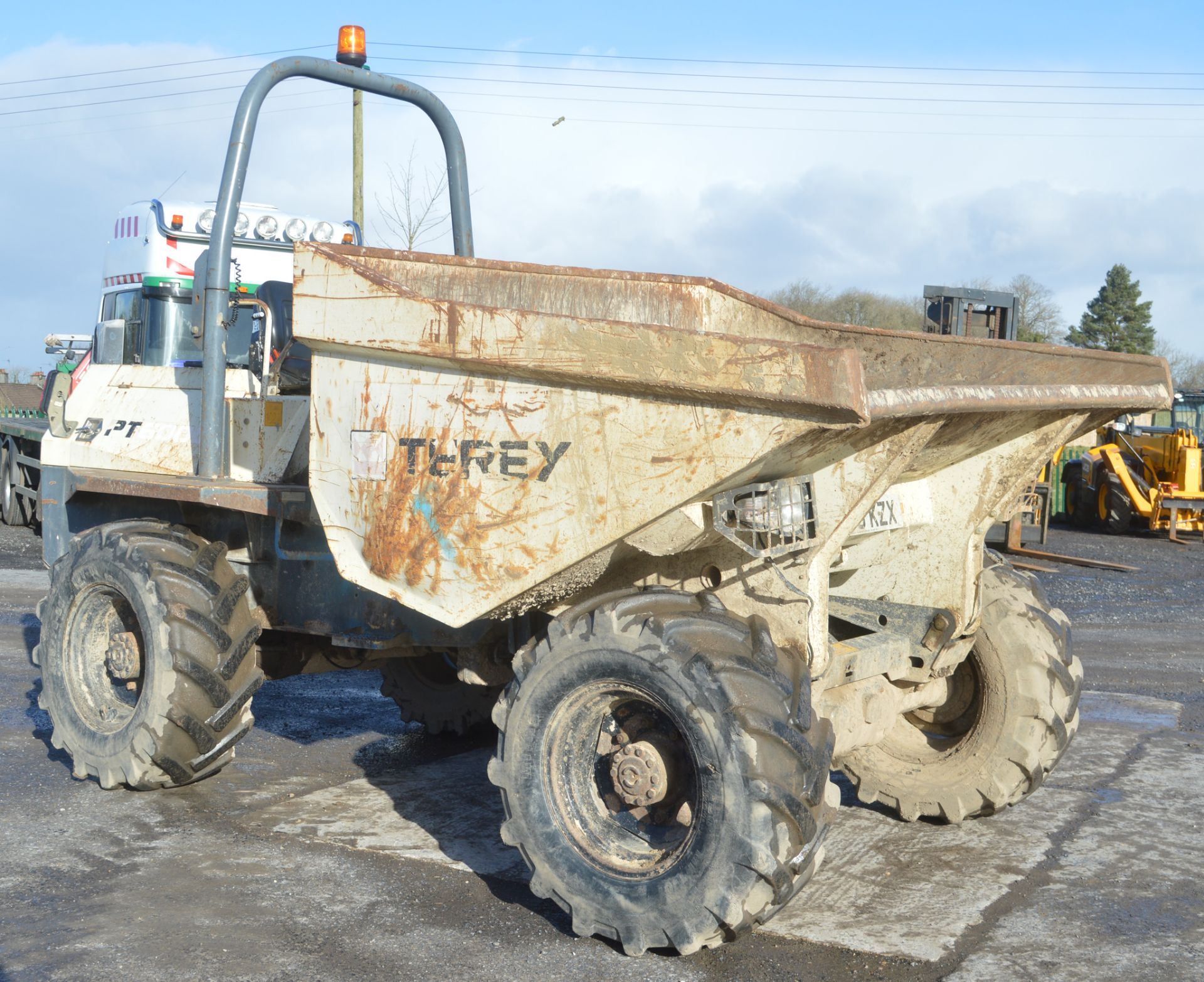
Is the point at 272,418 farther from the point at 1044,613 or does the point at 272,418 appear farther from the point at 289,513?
the point at 1044,613

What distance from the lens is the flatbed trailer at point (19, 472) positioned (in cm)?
1573

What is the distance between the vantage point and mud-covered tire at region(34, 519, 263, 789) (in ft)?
16.0

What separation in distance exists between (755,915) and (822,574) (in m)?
1.02

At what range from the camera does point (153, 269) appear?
1065 centimetres

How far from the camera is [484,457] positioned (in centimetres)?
375

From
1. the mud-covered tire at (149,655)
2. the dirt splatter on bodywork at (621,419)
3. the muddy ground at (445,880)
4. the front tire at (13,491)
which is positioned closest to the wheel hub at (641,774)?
the muddy ground at (445,880)

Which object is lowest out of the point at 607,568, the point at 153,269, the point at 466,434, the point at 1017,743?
the point at 1017,743

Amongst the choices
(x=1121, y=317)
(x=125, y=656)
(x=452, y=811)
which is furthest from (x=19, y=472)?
(x=1121, y=317)

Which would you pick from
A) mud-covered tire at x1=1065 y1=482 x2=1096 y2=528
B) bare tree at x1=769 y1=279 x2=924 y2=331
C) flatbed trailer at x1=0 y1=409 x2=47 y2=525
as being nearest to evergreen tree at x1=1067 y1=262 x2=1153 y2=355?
bare tree at x1=769 y1=279 x2=924 y2=331

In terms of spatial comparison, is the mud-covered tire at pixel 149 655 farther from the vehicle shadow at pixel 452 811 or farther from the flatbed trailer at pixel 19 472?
the flatbed trailer at pixel 19 472

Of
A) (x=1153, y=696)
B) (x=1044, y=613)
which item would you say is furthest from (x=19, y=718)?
(x=1153, y=696)

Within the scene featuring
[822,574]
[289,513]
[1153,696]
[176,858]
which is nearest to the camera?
[822,574]

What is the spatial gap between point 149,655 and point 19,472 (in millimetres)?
12871

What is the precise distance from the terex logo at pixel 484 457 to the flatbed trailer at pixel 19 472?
13.1 metres
